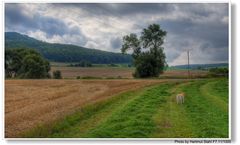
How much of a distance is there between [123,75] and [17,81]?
3.07m

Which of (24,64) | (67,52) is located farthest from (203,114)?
(24,64)

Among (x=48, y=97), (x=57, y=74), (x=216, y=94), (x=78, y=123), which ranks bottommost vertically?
(x=78, y=123)

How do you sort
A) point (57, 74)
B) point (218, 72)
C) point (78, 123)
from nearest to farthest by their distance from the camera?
point (78, 123)
point (218, 72)
point (57, 74)

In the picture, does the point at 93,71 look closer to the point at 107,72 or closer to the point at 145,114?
the point at 107,72

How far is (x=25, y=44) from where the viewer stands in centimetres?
1010

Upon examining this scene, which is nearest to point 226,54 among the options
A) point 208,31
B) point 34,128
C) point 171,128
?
point 208,31

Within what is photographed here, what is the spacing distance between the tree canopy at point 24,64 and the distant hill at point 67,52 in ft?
0.70

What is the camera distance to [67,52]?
10172 mm

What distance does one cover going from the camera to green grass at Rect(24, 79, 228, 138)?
28.6ft

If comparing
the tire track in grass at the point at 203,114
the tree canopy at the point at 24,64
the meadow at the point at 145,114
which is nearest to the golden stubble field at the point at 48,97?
the meadow at the point at 145,114

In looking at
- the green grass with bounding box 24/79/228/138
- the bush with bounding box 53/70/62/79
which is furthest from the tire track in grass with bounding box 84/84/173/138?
the bush with bounding box 53/70/62/79

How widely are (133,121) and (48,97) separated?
3.79 meters

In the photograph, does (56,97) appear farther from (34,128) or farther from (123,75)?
(34,128)

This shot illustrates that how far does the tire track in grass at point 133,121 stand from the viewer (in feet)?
28.5
